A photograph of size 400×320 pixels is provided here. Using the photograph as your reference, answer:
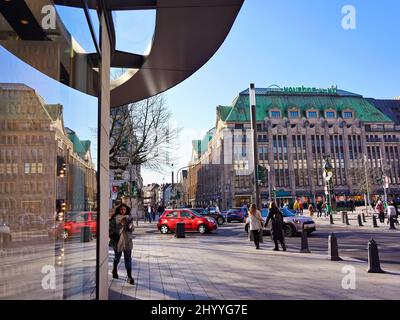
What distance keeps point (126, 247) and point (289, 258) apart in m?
5.88

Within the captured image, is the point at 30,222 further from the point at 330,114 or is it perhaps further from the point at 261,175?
the point at 330,114

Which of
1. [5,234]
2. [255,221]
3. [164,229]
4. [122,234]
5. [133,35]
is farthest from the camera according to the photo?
[164,229]

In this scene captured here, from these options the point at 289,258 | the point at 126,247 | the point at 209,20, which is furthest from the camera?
the point at 289,258

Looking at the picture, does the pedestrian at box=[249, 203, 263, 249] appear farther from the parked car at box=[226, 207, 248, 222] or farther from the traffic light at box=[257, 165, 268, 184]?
the parked car at box=[226, 207, 248, 222]

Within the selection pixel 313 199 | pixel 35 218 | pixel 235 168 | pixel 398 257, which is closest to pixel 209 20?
pixel 35 218

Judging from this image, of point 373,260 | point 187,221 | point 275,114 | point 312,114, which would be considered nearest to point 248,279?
point 373,260

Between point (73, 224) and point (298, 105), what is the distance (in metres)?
91.0

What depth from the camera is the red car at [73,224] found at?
274 cm

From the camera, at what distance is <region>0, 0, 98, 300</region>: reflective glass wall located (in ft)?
6.25

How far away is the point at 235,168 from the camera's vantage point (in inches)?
3204

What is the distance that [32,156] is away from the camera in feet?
7.31

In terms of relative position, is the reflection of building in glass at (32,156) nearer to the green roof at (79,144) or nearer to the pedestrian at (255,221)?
the green roof at (79,144)

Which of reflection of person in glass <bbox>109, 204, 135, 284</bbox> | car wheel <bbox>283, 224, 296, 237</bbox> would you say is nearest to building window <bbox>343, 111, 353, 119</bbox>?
car wheel <bbox>283, 224, 296, 237</bbox>
